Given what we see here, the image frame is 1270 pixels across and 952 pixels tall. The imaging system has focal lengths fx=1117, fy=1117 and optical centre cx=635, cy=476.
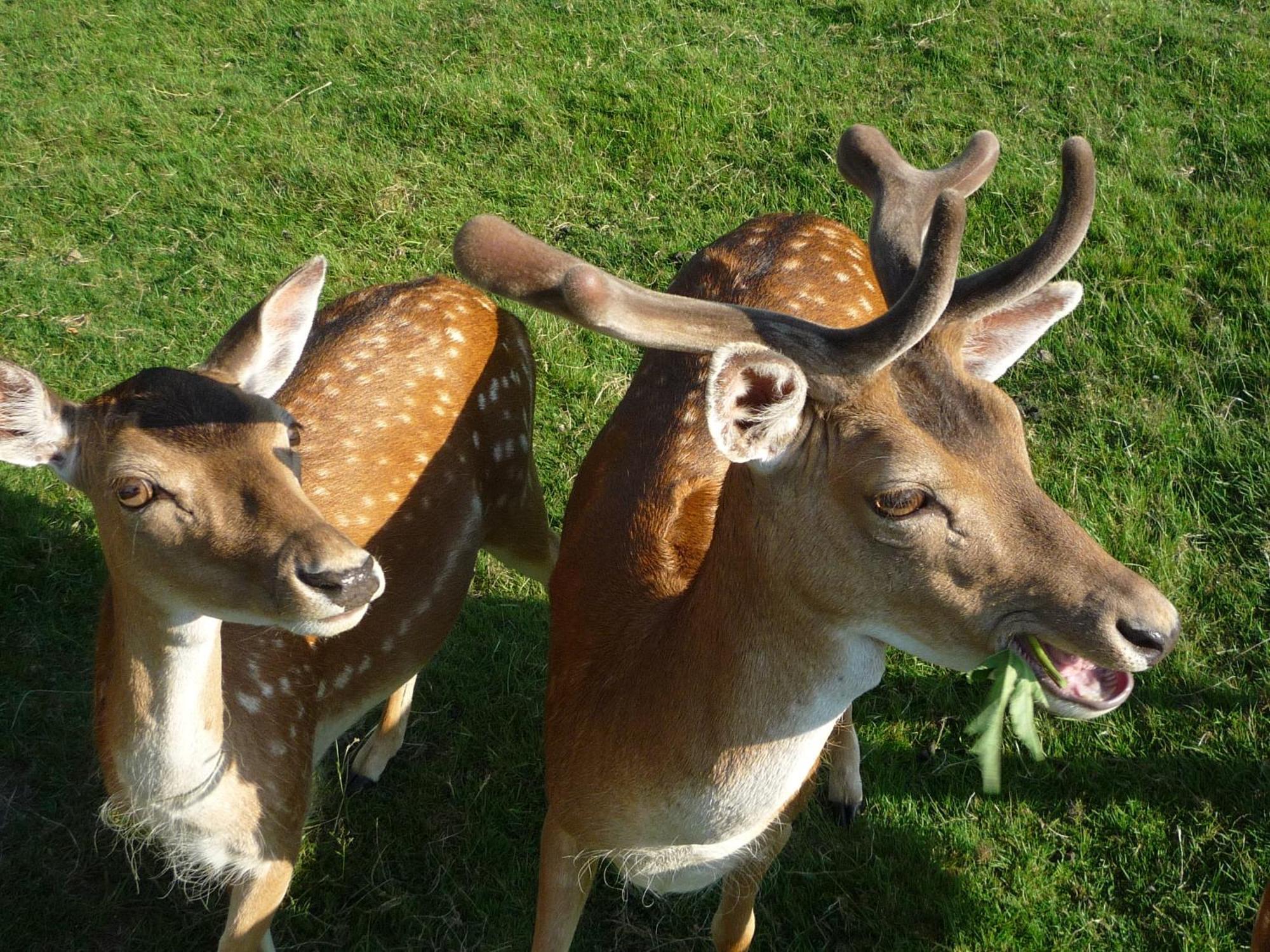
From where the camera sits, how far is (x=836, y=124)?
560 centimetres

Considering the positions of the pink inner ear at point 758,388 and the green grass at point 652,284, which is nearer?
the pink inner ear at point 758,388

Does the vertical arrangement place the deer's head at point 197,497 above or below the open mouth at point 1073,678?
below

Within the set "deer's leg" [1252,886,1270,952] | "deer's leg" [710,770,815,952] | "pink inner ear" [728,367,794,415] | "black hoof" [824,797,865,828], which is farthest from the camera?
"black hoof" [824,797,865,828]

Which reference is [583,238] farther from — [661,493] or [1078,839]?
[1078,839]

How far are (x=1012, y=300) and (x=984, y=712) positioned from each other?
723 mm

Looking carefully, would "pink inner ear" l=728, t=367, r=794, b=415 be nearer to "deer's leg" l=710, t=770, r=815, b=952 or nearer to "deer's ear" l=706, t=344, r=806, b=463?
"deer's ear" l=706, t=344, r=806, b=463

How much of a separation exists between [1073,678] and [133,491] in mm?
1854

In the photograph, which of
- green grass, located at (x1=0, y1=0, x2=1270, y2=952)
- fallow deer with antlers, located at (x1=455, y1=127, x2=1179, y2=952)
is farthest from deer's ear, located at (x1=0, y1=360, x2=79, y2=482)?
green grass, located at (x1=0, y1=0, x2=1270, y2=952)

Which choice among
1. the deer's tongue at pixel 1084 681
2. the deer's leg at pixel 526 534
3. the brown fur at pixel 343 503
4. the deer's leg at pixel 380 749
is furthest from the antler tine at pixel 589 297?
the deer's leg at pixel 380 749

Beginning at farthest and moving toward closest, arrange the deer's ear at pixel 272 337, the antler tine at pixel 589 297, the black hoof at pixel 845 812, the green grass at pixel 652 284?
1. the black hoof at pixel 845 812
2. the green grass at pixel 652 284
3. the deer's ear at pixel 272 337
4. the antler tine at pixel 589 297

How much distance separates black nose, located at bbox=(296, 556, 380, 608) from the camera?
2.21 metres

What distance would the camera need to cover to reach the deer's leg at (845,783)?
335cm

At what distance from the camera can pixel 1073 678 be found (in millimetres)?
1899

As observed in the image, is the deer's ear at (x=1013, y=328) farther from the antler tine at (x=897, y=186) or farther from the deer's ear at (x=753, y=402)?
the deer's ear at (x=753, y=402)
